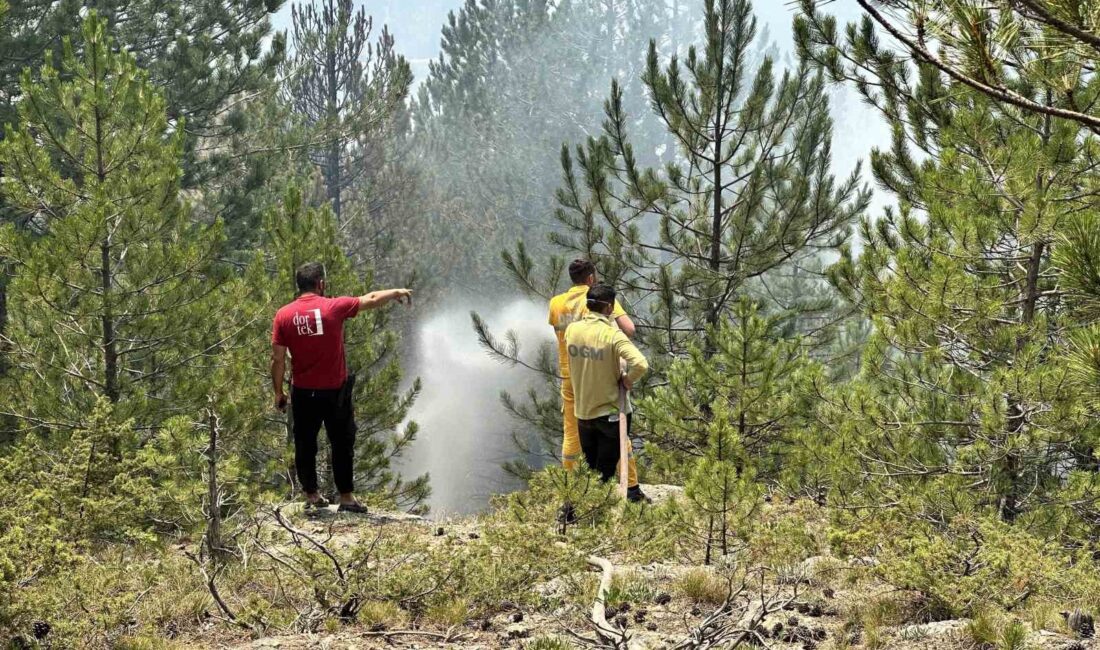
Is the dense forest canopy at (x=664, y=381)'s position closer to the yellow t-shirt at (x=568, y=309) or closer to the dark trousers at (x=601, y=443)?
the dark trousers at (x=601, y=443)

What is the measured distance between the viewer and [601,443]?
616cm

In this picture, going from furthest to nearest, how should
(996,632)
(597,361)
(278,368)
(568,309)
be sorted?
(568,309) → (278,368) → (597,361) → (996,632)

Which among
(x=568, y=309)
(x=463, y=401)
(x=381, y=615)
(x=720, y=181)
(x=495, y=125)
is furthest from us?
(x=495, y=125)

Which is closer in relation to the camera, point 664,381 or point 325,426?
point 325,426

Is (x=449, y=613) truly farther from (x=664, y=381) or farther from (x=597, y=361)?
(x=664, y=381)

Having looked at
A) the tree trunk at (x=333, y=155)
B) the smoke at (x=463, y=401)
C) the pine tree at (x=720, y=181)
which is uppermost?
the tree trunk at (x=333, y=155)

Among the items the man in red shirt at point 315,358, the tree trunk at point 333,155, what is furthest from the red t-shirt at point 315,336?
the tree trunk at point 333,155

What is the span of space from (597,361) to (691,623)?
2.10 meters

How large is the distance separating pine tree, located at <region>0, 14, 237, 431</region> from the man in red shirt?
3.33 m

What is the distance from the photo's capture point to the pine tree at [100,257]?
8734 mm

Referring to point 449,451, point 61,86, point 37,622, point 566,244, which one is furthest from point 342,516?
point 449,451

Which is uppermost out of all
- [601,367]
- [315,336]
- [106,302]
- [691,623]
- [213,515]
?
[106,302]

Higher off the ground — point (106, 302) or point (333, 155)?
point (333, 155)

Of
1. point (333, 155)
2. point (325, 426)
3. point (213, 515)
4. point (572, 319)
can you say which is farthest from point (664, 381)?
point (333, 155)
